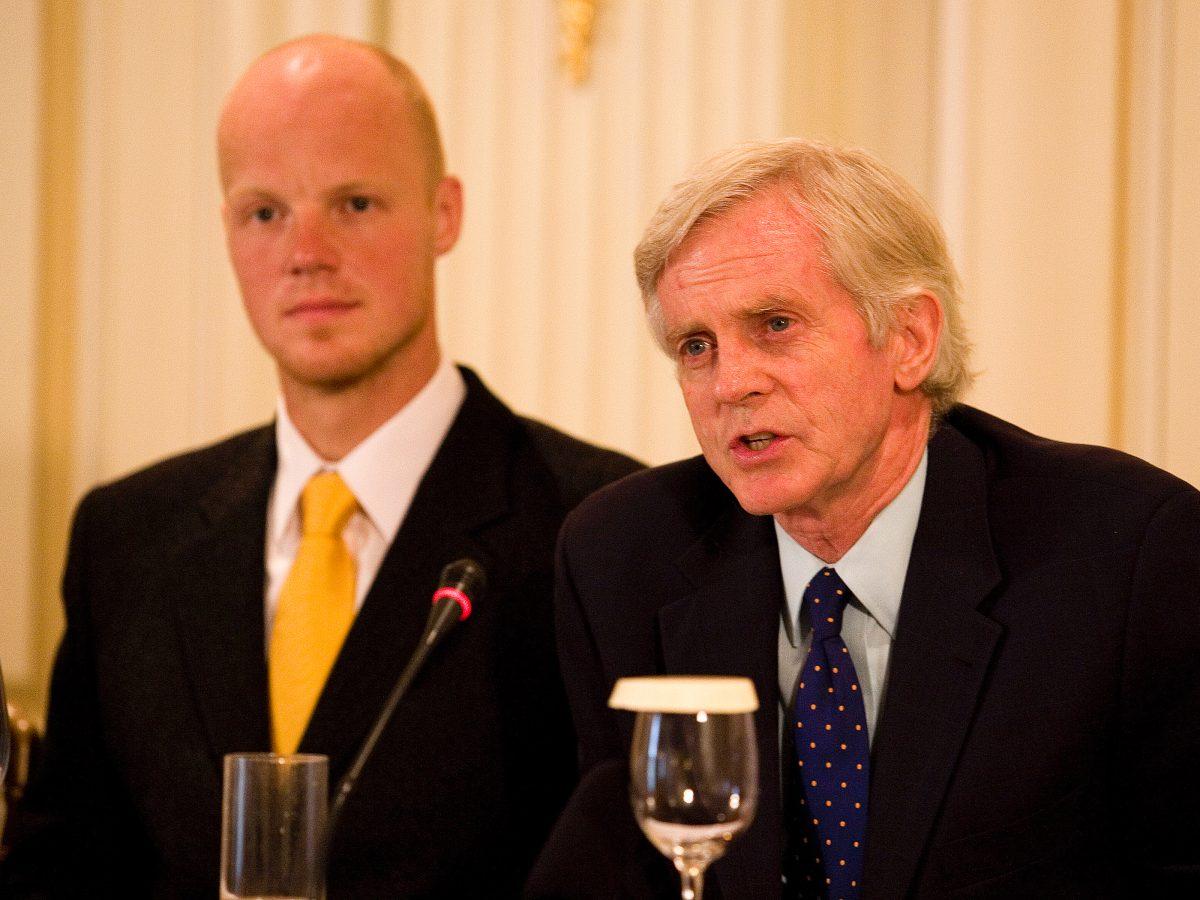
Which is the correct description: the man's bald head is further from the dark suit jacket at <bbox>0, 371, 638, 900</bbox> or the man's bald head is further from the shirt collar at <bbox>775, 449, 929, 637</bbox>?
the shirt collar at <bbox>775, 449, 929, 637</bbox>

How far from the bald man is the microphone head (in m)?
0.38

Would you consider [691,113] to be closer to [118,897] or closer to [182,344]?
[182,344]

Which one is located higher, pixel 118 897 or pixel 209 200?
pixel 209 200

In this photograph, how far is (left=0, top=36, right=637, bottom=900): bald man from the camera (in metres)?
2.29

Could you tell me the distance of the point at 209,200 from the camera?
3656 mm

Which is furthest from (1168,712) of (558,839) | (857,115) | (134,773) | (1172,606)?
(857,115)

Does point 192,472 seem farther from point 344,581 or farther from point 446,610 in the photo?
point 446,610

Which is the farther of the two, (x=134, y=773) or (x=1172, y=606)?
(x=134, y=773)

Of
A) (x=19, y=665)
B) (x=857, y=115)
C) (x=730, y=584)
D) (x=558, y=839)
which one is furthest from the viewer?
(x=19, y=665)

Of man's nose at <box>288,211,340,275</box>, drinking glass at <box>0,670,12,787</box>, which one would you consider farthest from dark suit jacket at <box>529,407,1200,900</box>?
man's nose at <box>288,211,340,275</box>

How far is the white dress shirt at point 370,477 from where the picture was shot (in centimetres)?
249

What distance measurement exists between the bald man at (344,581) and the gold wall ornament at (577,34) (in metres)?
0.71

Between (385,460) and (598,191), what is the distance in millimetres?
1070

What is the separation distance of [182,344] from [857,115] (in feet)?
5.65
